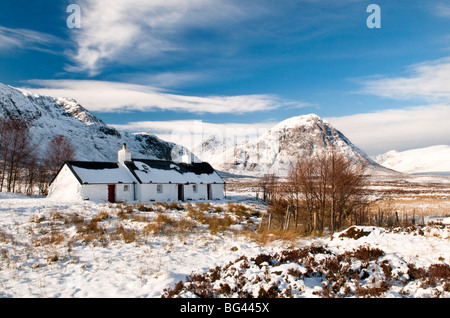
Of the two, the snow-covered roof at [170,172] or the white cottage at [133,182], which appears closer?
the white cottage at [133,182]

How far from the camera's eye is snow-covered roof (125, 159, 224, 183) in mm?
36469

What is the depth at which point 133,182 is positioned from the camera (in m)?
35.0

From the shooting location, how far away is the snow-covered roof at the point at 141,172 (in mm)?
32469

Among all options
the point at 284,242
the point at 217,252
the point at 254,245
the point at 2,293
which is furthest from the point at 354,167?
the point at 2,293

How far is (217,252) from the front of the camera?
1319 centimetres

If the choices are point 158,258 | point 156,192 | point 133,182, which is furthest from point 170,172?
point 158,258

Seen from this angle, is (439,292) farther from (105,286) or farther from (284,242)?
(105,286)

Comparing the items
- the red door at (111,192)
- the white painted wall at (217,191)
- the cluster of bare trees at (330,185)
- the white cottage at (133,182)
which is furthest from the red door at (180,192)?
the cluster of bare trees at (330,185)

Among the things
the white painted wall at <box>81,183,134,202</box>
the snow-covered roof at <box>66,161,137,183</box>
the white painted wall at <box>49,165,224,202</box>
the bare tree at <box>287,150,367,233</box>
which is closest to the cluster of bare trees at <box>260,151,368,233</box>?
the bare tree at <box>287,150,367,233</box>

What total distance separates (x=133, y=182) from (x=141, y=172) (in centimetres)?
191

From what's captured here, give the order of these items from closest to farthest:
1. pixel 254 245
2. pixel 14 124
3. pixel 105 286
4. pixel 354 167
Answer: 1. pixel 105 286
2. pixel 254 245
3. pixel 354 167
4. pixel 14 124

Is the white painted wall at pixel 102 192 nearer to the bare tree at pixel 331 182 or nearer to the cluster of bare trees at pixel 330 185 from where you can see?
the cluster of bare trees at pixel 330 185

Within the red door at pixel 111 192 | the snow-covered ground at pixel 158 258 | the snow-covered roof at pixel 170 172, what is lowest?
the snow-covered ground at pixel 158 258
